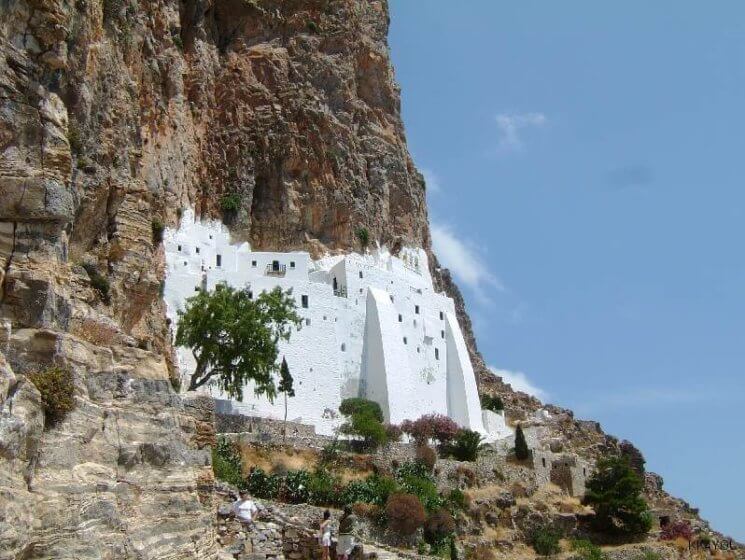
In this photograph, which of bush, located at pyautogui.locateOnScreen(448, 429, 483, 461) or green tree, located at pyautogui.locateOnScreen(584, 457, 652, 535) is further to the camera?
bush, located at pyautogui.locateOnScreen(448, 429, 483, 461)

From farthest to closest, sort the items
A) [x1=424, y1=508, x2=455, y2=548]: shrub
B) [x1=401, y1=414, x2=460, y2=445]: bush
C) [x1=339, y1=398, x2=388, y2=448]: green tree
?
Result: [x1=401, y1=414, x2=460, y2=445]: bush, [x1=339, y1=398, x2=388, y2=448]: green tree, [x1=424, y1=508, x2=455, y2=548]: shrub

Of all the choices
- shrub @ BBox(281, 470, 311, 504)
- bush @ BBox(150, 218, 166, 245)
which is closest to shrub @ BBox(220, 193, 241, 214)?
bush @ BBox(150, 218, 166, 245)

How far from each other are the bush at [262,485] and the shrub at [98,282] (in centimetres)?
1130

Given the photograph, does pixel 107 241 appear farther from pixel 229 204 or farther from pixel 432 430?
pixel 229 204

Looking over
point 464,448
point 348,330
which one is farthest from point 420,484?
point 348,330

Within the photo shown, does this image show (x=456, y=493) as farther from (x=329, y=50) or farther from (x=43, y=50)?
(x=329, y=50)

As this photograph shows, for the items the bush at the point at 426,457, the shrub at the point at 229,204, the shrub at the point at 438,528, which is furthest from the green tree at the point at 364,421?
the shrub at the point at 229,204

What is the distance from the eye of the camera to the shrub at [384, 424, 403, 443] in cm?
4278

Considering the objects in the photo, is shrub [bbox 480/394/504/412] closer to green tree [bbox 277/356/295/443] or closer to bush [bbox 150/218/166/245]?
green tree [bbox 277/356/295/443]

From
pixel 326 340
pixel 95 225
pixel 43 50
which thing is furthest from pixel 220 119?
pixel 43 50

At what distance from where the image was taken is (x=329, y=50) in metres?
58.0

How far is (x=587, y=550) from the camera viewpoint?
114 ft

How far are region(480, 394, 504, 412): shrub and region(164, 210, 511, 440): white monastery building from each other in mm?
2242

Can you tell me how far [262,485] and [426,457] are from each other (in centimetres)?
1210
